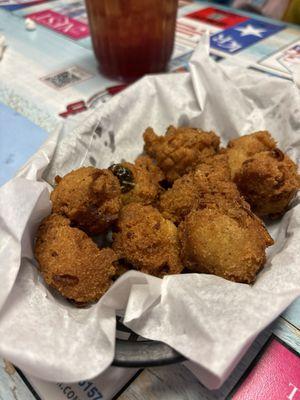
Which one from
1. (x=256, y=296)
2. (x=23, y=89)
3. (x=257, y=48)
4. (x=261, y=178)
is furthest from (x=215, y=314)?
(x=257, y=48)

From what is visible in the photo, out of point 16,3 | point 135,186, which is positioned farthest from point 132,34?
point 16,3

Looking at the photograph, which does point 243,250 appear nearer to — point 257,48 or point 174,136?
point 174,136

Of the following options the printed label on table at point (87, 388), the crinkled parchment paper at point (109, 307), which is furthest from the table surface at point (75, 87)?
the crinkled parchment paper at point (109, 307)

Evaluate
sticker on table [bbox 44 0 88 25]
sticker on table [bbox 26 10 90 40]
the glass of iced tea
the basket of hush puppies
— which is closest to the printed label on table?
the basket of hush puppies

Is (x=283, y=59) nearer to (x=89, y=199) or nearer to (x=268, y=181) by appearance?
(x=268, y=181)

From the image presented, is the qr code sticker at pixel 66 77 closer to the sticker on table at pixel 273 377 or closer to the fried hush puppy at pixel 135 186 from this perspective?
the fried hush puppy at pixel 135 186

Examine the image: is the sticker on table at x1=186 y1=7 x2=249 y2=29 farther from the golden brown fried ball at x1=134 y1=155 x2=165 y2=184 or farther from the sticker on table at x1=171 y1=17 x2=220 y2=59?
the golden brown fried ball at x1=134 y1=155 x2=165 y2=184
